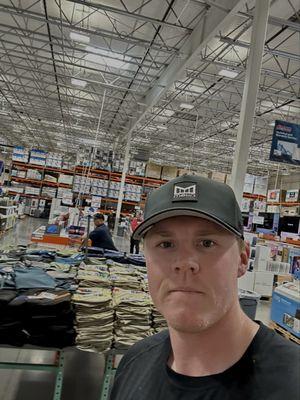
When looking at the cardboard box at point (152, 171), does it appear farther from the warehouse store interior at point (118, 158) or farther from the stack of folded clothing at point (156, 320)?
the stack of folded clothing at point (156, 320)

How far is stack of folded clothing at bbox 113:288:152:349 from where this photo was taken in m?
3.23

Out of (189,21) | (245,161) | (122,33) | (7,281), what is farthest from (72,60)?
(7,281)

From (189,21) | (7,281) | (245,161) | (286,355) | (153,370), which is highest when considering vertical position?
(189,21)

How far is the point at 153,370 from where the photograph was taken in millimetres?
1060

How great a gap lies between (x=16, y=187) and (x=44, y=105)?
17.2ft

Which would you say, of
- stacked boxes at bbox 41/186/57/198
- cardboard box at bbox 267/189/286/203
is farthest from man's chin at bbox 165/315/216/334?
stacked boxes at bbox 41/186/57/198

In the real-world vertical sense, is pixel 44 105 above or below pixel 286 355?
above

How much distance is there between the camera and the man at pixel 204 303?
0.86 m

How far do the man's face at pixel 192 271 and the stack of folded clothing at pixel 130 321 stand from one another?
2418 mm

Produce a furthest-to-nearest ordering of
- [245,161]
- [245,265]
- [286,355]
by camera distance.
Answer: [245,161] < [245,265] < [286,355]

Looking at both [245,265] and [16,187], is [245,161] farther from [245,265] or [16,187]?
[16,187]

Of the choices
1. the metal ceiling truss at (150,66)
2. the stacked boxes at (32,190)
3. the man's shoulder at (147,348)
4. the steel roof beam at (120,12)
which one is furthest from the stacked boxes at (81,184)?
the man's shoulder at (147,348)

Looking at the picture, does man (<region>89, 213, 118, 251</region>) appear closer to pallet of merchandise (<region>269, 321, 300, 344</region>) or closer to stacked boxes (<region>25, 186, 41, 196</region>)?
pallet of merchandise (<region>269, 321, 300, 344</region>)

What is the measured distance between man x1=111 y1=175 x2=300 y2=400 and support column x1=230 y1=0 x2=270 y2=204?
5.45 m
